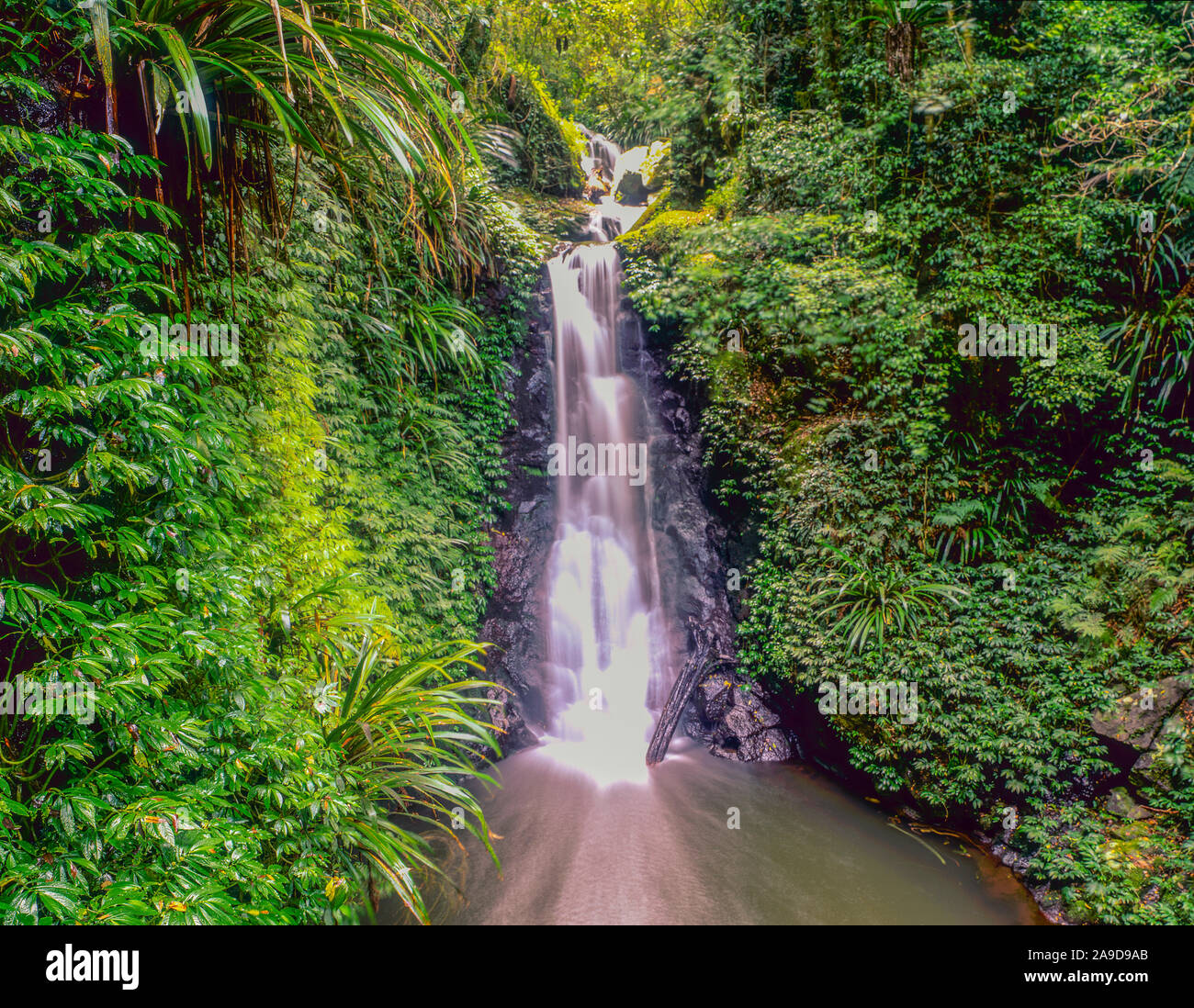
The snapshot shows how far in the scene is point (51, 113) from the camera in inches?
80.0

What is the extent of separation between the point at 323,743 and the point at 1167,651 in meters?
5.37

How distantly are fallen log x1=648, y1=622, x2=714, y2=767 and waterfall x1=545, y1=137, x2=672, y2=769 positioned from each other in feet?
0.68

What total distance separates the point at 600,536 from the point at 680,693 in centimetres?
204

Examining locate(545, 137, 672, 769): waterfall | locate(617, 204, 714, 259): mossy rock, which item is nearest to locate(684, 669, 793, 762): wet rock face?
locate(545, 137, 672, 769): waterfall

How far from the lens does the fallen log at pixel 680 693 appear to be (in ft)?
18.5

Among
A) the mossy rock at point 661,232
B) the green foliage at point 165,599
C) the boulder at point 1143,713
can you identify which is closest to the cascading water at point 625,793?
the mossy rock at point 661,232

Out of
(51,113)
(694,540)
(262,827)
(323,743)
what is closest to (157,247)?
(51,113)

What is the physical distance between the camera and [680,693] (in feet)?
19.6

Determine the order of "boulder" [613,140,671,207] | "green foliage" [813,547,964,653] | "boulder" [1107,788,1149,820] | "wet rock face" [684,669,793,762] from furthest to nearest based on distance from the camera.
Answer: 1. "boulder" [613,140,671,207]
2. "wet rock face" [684,669,793,762]
3. "green foliage" [813,547,964,653]
4. "boulder" [1107,788,1149,820]

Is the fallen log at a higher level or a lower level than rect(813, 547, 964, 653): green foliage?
lower

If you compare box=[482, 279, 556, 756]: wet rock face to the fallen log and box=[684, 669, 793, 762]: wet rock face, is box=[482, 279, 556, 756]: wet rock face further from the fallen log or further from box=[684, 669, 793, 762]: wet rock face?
box=[684, 669, 793, 762]: wet rock face

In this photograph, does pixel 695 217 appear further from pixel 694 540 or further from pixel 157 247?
pixel 157 247

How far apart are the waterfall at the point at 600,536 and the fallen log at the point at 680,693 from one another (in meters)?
0.21

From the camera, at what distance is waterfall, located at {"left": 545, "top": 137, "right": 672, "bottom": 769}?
6281 millimetres
